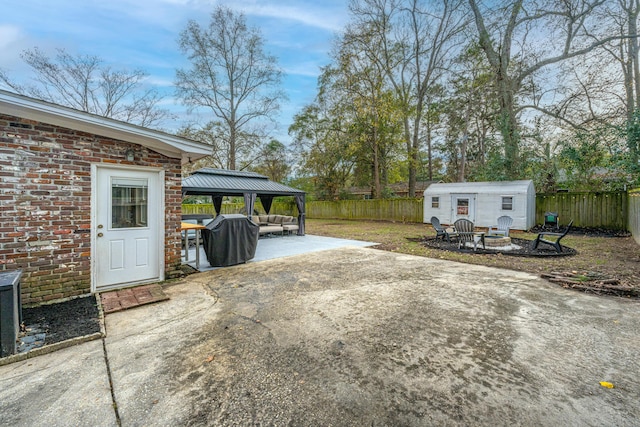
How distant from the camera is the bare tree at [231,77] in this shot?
17.2 metres

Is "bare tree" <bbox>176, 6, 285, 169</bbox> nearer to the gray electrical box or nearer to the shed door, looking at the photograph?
the shed door

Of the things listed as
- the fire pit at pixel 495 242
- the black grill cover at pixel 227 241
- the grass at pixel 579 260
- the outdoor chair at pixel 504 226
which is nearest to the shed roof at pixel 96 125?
the black grill cover at pixel 227 241

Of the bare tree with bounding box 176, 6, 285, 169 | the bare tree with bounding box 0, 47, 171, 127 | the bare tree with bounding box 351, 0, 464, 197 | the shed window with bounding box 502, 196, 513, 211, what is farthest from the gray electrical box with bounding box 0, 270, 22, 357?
the bare tree with bounding box 351, 0, 464, 197

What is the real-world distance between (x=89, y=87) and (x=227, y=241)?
638 inches

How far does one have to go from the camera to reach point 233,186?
35.0 feet

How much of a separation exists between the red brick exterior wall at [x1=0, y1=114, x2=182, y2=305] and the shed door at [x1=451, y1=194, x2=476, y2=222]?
1405 cm

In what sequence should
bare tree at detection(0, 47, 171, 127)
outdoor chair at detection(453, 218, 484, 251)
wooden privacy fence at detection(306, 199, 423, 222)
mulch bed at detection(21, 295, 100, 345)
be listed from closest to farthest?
mulch bed at detection(21, 295, 100, 345) → outdoor chair at detection(453, 218, 484, 251) → bare tree at detection(0, 47, 171, 127) → wooden privacy fence at detection(306, 199, 423, 222)

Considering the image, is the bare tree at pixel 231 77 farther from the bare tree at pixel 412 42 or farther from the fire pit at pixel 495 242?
the fire pit at pixel 495 242

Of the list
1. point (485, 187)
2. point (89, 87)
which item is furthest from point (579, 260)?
point (89, 87)

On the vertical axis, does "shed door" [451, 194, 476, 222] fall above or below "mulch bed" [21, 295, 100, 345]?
above

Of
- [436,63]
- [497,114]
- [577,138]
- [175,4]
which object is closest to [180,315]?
[175,4]

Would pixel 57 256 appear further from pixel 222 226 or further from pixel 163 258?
pixel 222 226

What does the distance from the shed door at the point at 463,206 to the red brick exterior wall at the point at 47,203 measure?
1405 cm

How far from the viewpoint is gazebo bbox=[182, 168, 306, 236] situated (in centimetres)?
984
